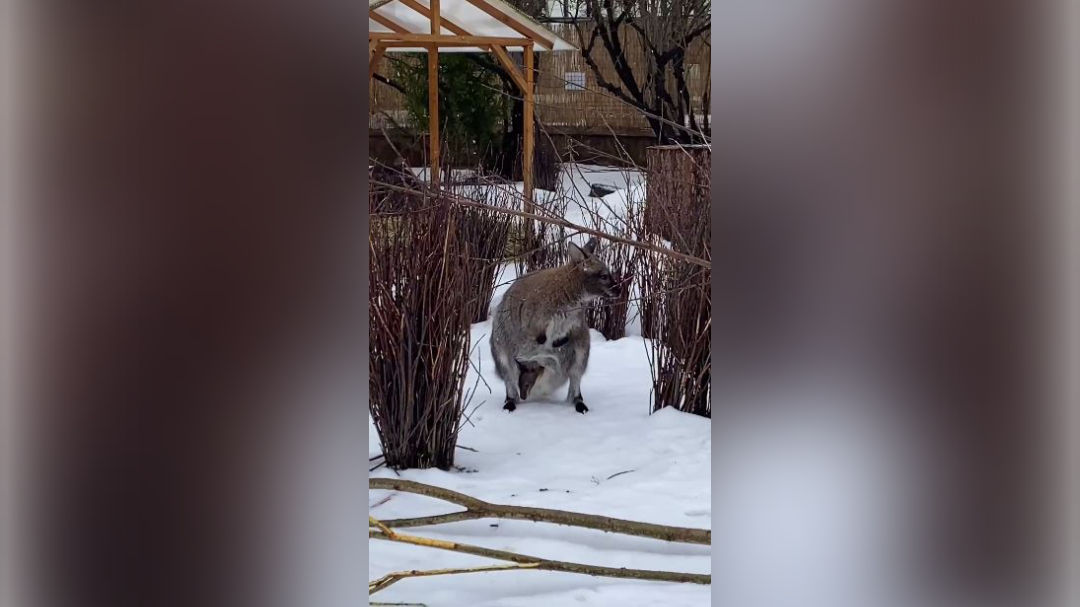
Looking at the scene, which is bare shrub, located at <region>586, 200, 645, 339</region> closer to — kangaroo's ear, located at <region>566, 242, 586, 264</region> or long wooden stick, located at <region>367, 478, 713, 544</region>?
kangaroo's ear, located at <region>566, 242, 586, 264</region>

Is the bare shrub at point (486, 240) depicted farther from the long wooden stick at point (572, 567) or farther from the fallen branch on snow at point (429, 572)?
the fallen branch on snow at point (429, 572)

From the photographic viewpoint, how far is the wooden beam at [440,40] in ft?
18.6

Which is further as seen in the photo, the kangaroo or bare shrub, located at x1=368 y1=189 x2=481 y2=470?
the kangaroo

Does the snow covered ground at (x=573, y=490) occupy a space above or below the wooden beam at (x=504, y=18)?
below

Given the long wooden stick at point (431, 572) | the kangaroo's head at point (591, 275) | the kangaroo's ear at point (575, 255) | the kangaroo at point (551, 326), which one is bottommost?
the long wooden stick at point (431, 572)

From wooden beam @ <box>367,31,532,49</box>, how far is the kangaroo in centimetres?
230

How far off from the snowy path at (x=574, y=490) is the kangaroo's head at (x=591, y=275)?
407mm

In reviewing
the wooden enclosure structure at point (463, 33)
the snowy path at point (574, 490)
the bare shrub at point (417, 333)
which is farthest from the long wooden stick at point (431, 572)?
the wooden enclosure structure at point (463, 33)

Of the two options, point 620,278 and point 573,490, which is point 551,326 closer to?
point 620,278

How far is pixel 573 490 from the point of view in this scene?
3021mm

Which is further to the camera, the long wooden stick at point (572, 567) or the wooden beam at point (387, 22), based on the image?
the wooden beam at point (387, 22)

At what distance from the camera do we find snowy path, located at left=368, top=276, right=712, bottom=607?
7.54 ft

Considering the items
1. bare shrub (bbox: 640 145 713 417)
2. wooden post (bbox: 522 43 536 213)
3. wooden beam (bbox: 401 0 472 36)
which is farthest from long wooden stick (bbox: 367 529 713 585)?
wooden beam (bbox: 401 0 472 36)
